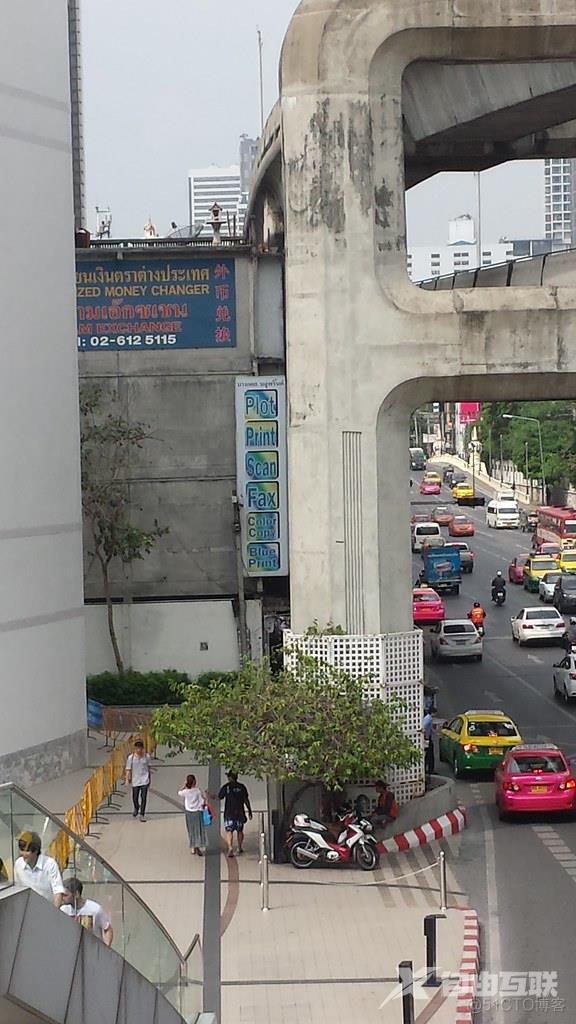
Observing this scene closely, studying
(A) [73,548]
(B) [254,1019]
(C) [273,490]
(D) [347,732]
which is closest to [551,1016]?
(B) [254,1019]

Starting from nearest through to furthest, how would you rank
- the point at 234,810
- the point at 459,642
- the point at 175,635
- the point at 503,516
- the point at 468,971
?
the point at 468,971, the point at 234,810, the point at 175,635, the point at 459,642, the point at 503,516

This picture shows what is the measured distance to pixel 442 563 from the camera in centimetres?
7438

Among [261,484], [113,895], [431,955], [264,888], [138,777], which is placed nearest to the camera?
[113,895]

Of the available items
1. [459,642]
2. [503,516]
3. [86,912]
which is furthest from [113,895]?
[503,516]

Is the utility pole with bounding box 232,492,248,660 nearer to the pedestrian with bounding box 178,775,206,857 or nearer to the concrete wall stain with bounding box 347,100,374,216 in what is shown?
the concrete wall stain with bounding box 347,100,374,216

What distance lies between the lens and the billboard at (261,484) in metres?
43.9

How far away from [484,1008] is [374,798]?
9612mm

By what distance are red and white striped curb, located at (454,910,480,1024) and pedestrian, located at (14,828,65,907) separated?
6.50 meters

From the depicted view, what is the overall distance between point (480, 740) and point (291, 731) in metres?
8.18

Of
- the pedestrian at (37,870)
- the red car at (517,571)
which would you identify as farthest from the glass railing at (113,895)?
the red car at (517,571)

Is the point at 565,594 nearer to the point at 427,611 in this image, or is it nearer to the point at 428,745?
the point at 427,611

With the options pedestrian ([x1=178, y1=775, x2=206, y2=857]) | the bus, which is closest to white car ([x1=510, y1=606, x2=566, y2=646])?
the bus

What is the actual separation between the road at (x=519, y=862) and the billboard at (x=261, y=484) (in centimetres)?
566

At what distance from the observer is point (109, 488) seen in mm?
43344
